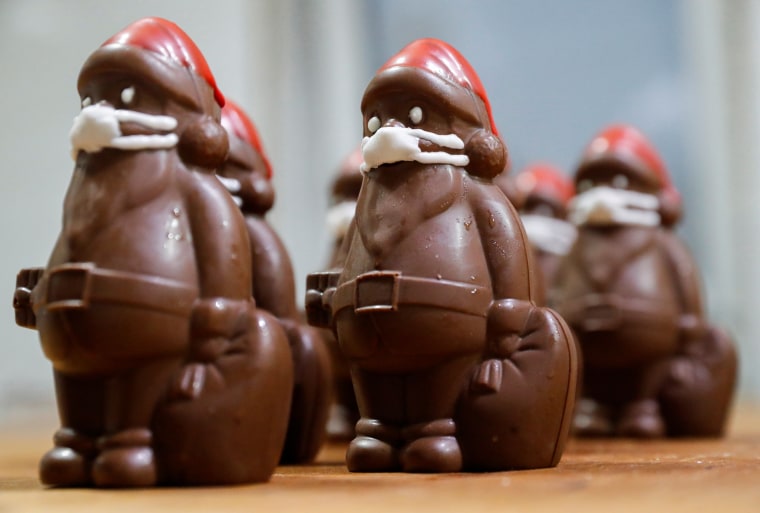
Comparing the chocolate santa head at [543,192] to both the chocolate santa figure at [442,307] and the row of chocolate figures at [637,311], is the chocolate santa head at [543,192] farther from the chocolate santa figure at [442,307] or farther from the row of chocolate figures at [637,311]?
the chocolate santa figure at [442,307]

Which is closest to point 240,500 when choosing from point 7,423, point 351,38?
point 7,423

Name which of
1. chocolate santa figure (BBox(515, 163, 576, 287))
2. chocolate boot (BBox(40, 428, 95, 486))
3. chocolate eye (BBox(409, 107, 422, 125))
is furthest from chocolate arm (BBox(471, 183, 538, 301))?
chocolate santa figure (BBox(515, 163, 576, 287))

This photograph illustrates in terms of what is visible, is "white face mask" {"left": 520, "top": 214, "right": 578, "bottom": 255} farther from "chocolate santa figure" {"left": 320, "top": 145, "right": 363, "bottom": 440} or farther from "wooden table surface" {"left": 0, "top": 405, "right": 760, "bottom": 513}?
"wooden table surface" {"left": 0, "top": 405, "right": 760, "bottom": 513}

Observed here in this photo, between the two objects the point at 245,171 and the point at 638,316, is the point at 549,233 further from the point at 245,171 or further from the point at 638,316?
A: the point at 245,171

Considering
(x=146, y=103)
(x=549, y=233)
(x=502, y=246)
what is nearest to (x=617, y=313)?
(x=549, y=233)

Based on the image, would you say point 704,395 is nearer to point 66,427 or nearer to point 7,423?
point 66,427
